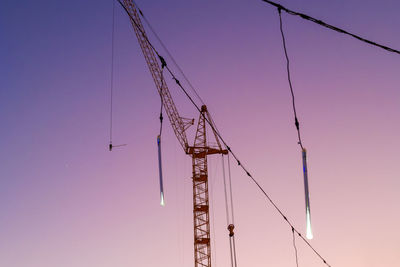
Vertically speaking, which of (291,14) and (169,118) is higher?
(169,118)

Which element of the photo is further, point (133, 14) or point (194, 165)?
point (194, 165)

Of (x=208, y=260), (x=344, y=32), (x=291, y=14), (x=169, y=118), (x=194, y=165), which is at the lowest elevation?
(x=208, y=260)

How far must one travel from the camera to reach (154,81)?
50.0 m

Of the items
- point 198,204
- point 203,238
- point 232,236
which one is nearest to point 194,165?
point 198,204

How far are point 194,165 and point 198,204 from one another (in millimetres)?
5263

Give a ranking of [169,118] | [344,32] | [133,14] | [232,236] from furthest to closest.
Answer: [169,118]
[133,14]
[232,236]
[344,32]

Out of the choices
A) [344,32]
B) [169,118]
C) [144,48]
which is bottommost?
[344,32]

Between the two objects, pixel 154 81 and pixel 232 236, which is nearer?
pixel 232 236

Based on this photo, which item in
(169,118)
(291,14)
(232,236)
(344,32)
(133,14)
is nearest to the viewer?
(344,32)

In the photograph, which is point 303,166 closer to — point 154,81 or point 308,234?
point 308,234

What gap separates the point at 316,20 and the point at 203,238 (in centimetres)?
4817

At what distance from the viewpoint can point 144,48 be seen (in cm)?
4772

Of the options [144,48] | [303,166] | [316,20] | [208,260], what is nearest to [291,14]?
[316,20]

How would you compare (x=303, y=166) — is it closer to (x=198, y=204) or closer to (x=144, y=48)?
(x=144, y=48)
